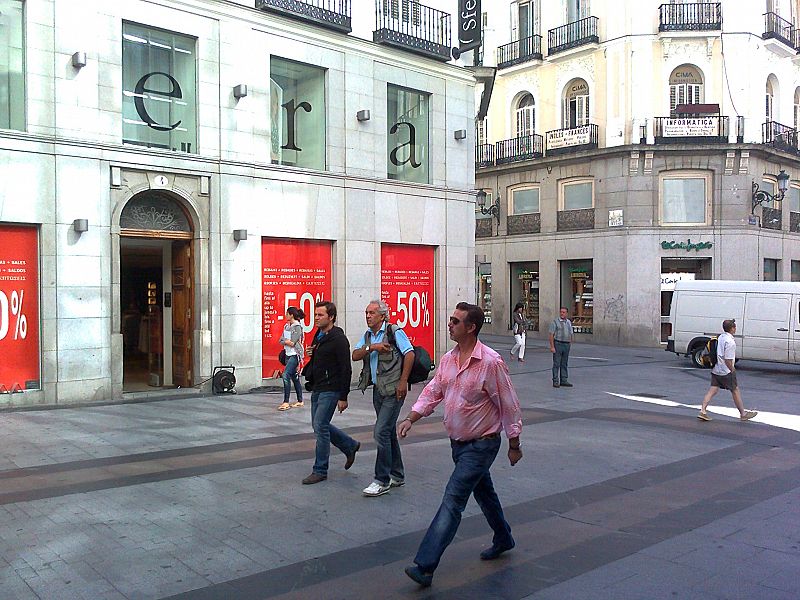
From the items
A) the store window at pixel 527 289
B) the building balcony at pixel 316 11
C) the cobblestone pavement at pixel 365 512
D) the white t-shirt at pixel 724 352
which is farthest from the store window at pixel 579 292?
the white t-shirt at pixel 724 352

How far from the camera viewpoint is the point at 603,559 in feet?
18.5

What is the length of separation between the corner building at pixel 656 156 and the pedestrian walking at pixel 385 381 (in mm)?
23285

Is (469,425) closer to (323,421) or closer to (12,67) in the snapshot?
(323,421)

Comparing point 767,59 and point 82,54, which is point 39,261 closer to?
point 82,54

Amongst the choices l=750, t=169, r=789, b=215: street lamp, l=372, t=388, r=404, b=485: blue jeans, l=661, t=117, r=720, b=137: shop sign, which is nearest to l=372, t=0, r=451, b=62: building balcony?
l=372, t=388, r=404, b=485: blue jeans

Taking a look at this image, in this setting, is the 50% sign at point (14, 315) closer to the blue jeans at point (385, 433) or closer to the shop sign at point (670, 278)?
the blue jeans at point (385, 433)

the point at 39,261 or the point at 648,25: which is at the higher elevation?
the point at 648,25

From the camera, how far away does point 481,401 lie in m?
5.36

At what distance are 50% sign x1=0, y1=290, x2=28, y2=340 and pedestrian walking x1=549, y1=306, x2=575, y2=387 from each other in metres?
10.3

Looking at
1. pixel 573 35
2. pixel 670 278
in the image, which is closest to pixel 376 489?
pixel 670 278

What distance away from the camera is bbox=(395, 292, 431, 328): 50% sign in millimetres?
18625

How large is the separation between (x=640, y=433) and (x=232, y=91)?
10.1 meters

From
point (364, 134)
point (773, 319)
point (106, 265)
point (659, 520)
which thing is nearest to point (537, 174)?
point (773, 319)

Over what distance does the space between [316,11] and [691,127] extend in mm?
18127
